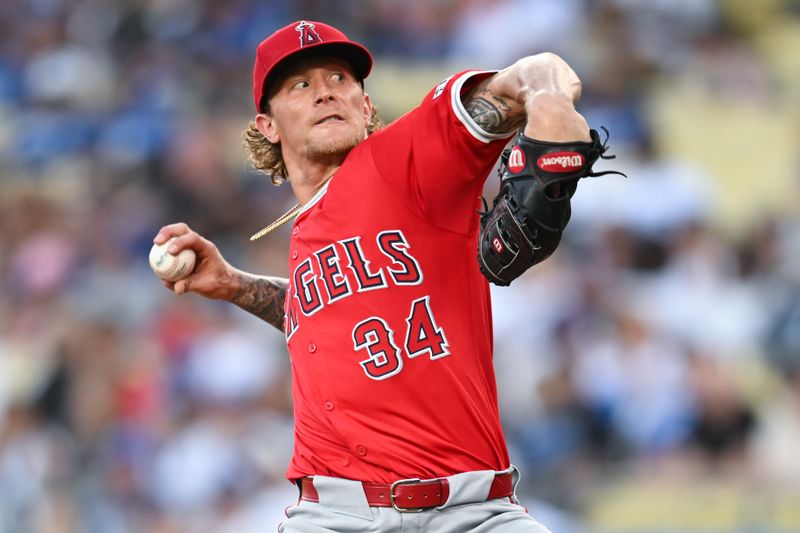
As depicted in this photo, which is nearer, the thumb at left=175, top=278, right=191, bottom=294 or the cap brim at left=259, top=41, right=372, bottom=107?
the cap brim at left=259, top=41, right=372, bottom=107

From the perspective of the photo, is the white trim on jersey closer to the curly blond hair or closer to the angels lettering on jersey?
the angels lettering on jersey

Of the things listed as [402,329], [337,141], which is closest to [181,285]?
[337,141]

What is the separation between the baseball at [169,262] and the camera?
13.2ft

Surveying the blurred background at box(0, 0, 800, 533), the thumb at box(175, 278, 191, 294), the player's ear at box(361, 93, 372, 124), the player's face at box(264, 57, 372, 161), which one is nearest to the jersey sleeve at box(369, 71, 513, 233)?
the player's face at box(264, 57, 372, 161)

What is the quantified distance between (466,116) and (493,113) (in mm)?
75

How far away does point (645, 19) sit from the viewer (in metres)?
9.01

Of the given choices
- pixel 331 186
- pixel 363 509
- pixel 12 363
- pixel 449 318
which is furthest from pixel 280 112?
pixel 12 363

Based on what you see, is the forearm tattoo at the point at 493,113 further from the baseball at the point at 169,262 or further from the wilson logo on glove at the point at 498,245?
the baseball at the point at 169,262

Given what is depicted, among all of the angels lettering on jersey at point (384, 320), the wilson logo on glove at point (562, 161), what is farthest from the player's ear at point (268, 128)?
the wilson logo on glove at point (562, 161)

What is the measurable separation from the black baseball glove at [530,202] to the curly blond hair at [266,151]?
136cm

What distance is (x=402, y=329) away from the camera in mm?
3461

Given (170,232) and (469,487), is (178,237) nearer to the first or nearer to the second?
(170,232)

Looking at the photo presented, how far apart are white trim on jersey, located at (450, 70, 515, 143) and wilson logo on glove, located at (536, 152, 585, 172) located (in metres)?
0.33

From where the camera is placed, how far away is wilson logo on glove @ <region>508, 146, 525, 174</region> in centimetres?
292
